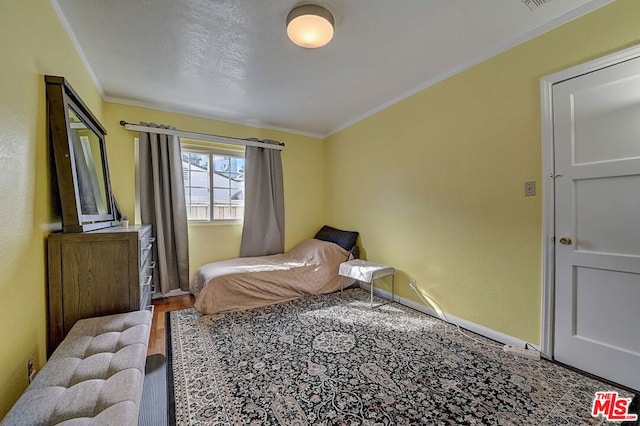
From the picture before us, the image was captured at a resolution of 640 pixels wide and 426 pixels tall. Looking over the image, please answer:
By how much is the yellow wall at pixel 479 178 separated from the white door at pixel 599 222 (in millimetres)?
141

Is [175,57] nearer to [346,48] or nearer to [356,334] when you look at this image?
[346,48]

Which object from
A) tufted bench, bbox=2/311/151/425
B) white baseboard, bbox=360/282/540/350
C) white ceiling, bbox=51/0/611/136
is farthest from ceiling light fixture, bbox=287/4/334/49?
white baseboard, bbox=360/282/540/350

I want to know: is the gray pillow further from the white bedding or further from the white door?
the white door

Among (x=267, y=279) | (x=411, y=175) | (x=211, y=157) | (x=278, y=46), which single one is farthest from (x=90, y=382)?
(x=211, y=157)

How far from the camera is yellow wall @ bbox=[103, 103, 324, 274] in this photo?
309 cm

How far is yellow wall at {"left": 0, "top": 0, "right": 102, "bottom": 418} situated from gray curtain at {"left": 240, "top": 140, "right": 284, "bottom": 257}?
2331 millimetres

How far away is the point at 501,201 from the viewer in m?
2.16

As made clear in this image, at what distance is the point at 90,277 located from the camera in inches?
62.8

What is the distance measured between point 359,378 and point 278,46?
8.25 ft

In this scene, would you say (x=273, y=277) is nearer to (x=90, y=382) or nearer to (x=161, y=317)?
(x=161, y=317)

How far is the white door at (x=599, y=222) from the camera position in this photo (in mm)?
1587

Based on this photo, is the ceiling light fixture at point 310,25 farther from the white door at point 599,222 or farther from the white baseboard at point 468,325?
the white baseboard at point 468,325

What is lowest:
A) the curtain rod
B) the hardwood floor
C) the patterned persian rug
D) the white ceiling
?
the patterned persian rug

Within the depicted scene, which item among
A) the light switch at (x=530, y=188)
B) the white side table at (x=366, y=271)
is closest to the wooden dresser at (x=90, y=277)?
the white side table at (x=366, y=271)
